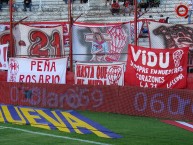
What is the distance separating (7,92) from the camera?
64.6 feet

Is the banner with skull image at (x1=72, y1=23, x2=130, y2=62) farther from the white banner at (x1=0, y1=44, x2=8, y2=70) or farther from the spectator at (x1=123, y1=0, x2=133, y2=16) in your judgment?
the spectator at (x1=123, y1=0, x2=133, y2=16)

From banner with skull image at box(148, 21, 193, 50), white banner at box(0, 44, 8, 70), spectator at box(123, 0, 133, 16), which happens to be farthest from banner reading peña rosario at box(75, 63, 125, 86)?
spectator at box(123, 0, 133, 16)

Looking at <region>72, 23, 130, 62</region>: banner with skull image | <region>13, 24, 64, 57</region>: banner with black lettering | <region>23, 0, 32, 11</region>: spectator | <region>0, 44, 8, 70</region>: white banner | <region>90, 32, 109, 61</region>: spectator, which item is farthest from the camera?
<region>23, 0, 32, 11</region>: spectator

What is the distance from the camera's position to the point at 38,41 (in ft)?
67.3

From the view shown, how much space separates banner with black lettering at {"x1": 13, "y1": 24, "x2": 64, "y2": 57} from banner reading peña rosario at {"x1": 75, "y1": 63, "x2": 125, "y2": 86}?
156 centimetres

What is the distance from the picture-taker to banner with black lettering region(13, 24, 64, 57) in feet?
66.3

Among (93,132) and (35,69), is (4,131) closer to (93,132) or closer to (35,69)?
(93,132)

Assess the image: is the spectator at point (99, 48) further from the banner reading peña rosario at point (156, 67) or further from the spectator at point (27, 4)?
the spectator at point (27, 4)

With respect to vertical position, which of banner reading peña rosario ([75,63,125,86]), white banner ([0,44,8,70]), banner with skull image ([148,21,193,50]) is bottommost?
banner reading peña rosario ([75,63,125,86])

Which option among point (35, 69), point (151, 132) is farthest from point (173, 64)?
point (35, 69)

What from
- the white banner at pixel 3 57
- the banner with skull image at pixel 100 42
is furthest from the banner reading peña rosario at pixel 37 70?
the banner with skull image at pixel 100 42

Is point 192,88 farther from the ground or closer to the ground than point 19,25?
closer to the ground

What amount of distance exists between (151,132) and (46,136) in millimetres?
2412

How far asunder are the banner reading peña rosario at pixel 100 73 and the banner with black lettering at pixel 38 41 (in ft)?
5.10
